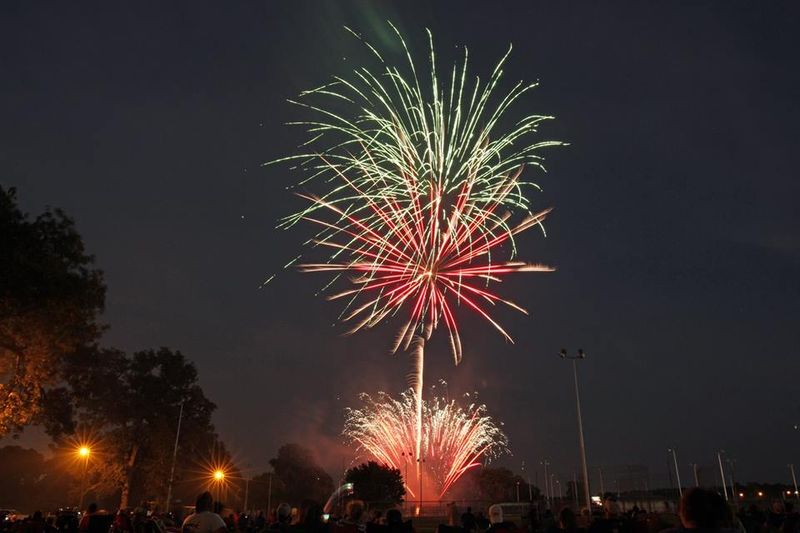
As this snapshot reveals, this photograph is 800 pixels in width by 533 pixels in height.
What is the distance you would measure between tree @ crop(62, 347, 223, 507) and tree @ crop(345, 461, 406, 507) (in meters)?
24.2

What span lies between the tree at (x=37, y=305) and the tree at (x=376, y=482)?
163 feet

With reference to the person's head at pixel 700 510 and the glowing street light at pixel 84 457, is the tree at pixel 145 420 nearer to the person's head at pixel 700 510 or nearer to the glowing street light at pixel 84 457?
the glowing street light at pixel 84 457

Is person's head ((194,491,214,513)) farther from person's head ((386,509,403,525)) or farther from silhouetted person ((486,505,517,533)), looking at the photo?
silhouetted person ((486,505,517,533))

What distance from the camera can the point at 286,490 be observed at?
12094 cm

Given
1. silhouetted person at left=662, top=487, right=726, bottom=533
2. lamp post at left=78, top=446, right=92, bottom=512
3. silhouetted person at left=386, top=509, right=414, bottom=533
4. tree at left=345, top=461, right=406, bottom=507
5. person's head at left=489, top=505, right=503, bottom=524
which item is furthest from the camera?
tree at left=345, top=461, right=406, bottom=507

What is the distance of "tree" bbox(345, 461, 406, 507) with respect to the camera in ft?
246

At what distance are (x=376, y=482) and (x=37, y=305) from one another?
5654 cm

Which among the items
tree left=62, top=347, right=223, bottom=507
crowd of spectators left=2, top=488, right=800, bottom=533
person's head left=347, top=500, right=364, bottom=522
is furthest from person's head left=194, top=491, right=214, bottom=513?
tree left=62, top=347, right=223, bottom=507

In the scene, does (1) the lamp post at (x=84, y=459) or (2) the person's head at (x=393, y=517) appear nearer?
(2) the person's head at (x=393, y=517)

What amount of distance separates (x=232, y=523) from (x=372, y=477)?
204ft

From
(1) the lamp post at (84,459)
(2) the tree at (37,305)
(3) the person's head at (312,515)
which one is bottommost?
(3) the person's head at (312,515)

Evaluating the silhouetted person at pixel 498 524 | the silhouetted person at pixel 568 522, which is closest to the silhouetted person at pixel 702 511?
the silhouetted person at pixel 498 524

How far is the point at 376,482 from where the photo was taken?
76.4m

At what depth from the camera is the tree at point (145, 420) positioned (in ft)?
169
